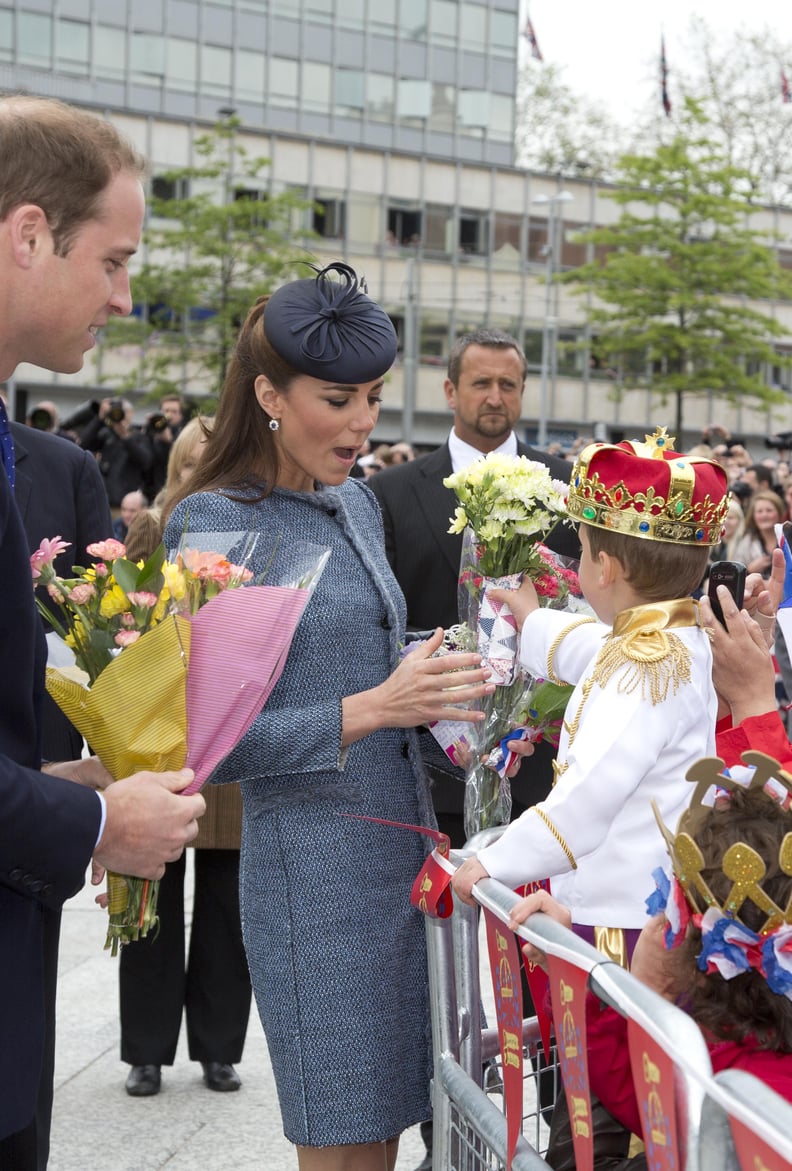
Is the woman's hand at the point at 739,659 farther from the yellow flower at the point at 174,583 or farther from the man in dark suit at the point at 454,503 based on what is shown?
the man in dark suit at the point at 454,503

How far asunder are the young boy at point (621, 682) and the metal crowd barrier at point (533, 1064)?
0.59 feet

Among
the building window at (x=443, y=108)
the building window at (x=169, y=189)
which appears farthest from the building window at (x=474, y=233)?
the building window at (x=169, y=189)

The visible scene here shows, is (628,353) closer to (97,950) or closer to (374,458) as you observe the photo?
(374,458)

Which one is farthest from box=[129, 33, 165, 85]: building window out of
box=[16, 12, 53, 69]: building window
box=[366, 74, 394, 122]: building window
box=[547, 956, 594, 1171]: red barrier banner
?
box=[547, 956, 594, 1171]: red barrier banner

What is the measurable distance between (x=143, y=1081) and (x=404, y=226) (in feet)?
150

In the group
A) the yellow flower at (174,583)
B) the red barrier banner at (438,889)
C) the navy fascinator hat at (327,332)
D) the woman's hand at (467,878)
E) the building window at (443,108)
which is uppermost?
the building window at (443,108)

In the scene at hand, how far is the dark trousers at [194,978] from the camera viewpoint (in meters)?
4.89

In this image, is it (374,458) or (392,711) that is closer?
(392,711)

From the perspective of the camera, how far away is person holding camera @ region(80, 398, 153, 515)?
14.1 metres

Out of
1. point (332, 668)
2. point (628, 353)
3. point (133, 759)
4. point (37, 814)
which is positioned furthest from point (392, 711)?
point (628, 353)

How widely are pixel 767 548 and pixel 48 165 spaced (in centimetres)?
990

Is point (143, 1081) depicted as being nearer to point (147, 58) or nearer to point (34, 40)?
point (34, 40)

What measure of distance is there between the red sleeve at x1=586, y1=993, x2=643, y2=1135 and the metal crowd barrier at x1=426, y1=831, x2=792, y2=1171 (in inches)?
4.9

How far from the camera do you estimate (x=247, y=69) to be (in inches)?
1868
